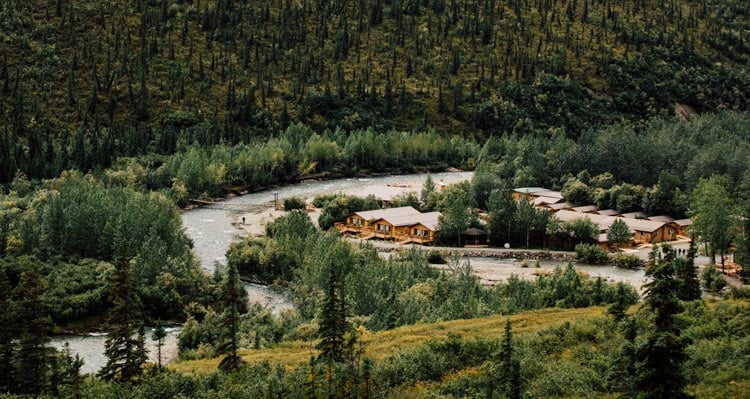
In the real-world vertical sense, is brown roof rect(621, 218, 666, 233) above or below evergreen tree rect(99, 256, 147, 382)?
above

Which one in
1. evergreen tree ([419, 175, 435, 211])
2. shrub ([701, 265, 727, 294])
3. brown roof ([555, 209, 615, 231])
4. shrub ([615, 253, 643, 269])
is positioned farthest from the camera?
evergreen tree ([419, 175, 435, 211])

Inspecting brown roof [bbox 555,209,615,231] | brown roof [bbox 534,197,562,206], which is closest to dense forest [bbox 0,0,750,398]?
brown roof [bbox 534,197,562,206]

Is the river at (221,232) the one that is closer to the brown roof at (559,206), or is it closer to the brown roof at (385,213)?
the brown roof at (385,213)

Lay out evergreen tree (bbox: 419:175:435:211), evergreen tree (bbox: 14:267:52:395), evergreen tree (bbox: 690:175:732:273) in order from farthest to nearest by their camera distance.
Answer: evergreen tree (bbox: 419:175:435:211) → evergreen tree (bbox: 690:175:732:273) → evergreen tree (bbox: 14:267:52:395)

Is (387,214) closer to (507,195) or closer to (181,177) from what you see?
(507,195)

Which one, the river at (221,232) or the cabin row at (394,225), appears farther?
the cabin row at (394,225)

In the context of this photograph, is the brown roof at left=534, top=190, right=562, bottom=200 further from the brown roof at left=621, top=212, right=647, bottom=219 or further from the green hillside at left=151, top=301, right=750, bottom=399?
the green hillside at left=151, top=301, right=750, bottom=399

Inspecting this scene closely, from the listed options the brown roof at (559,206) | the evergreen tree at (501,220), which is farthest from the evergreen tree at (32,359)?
the brown roof at (559,206)

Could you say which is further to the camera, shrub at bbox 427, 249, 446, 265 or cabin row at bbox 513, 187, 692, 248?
cabin row at bbox 513, 187, 692, 248
